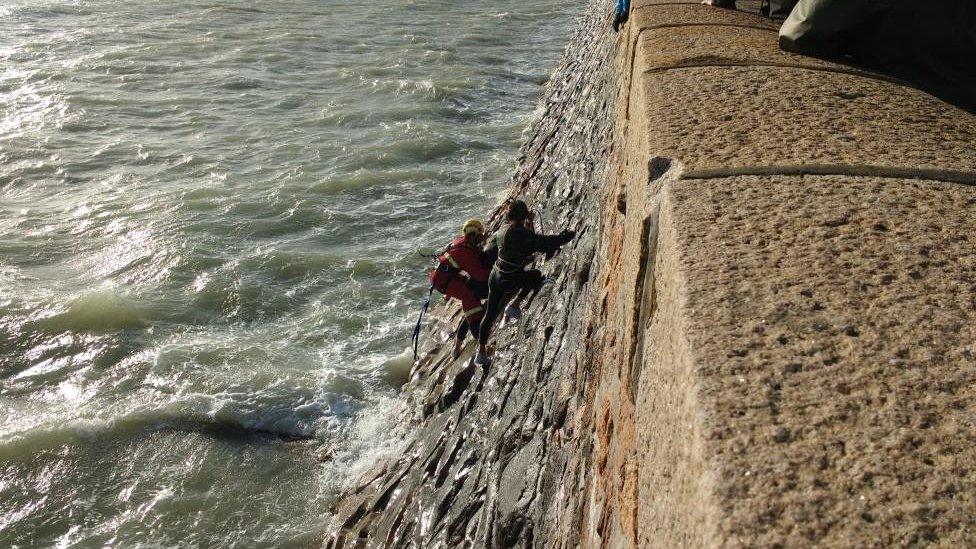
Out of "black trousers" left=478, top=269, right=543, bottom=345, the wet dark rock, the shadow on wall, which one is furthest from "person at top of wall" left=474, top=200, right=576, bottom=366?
the shadow on wall

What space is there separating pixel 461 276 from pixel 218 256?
498 centimetres

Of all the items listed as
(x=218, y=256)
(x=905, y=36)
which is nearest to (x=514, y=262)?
(x=905, y=36)

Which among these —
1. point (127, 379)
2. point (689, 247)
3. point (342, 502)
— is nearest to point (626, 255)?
point (689, 247)

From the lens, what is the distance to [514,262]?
216 inches

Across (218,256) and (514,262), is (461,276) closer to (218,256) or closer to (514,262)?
(514,262)

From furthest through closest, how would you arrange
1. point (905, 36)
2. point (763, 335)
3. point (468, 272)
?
point (468, 272)
point (905, 36)
point (763, 335)

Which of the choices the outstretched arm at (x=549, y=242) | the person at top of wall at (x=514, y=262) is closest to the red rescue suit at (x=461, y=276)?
the person at top of wall at (x=514, y=262)

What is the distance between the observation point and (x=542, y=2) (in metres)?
27.0

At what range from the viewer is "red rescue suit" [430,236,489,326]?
5.97m

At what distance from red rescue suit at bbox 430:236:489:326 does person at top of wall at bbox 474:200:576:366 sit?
30cm

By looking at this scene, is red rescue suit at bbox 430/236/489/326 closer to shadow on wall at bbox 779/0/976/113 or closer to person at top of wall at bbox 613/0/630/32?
shadow on wall at bbox 779/0/976/113

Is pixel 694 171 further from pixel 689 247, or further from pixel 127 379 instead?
pixel 127 379

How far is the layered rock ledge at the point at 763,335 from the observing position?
1.14 m

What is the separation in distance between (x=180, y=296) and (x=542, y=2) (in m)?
20.9
